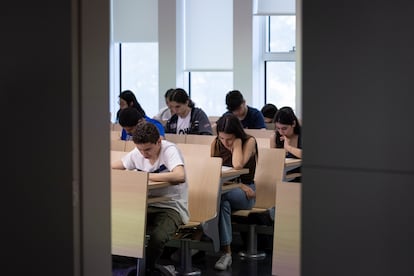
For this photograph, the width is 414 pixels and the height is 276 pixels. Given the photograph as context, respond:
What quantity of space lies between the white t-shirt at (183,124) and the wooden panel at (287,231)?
359cm

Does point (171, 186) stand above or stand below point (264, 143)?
below

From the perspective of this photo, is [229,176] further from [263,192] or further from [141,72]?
[141,72]

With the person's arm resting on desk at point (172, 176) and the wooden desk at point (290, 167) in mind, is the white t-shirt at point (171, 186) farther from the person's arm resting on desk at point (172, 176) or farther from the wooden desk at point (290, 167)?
the wooden desk at point (290, 167)

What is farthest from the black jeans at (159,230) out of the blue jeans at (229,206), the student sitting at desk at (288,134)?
the student sitting at desk at (288,134)

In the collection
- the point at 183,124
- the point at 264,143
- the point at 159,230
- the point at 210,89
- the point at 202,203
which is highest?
the point at 210,89

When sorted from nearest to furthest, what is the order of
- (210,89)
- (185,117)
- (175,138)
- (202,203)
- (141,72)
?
(202,203) < (175,138) < (185,117) < (210,89) < (141,72)

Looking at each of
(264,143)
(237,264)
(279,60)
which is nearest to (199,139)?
(264,143)

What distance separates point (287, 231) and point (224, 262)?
1.61m

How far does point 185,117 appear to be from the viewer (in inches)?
303

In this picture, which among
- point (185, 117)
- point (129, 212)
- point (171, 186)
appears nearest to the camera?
point (129, 212)

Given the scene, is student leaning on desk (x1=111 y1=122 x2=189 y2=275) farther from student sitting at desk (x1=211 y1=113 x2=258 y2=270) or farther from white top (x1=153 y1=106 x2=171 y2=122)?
white top (x1=153 y1=106 x2=171 y2=122)
